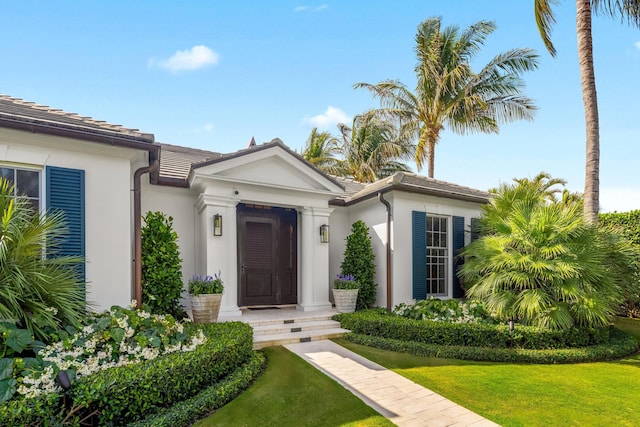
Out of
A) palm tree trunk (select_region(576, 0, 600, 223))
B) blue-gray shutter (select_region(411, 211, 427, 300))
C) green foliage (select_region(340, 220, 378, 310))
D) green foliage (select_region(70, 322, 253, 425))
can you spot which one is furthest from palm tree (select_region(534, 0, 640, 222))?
green foliage (select_region(70, 322, 253, 425))

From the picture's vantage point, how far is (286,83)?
39.7ft

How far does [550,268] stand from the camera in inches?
291

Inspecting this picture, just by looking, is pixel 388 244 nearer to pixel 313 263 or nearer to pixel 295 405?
pixel 313 263

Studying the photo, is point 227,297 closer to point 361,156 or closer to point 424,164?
point 424,164

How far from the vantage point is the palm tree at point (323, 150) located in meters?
24.9

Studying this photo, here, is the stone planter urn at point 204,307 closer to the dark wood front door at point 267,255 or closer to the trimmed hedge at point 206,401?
the trimmed hedge at point 206,401

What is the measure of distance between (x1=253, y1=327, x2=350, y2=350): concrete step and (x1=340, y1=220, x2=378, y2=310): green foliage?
178 centimetres

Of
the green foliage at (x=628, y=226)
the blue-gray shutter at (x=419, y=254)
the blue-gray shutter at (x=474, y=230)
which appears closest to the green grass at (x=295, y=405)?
the blue-gray shutter at (x=419, y=254)

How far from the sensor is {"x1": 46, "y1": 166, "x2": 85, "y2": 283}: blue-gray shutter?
19.4 feet

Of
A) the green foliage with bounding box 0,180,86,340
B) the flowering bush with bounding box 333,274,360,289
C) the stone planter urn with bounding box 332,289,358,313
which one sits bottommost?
the stone planter urn with bounding box 332,289,358,313

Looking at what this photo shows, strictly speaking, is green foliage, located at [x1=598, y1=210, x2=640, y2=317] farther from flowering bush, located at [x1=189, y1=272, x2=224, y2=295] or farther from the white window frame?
flowering bush, located at [x1=189, y1=272, x2=224, y2=295]

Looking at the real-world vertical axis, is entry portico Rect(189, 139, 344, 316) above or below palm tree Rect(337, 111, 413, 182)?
below

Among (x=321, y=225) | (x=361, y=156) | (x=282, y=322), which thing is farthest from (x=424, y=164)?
(x=282, y=322)

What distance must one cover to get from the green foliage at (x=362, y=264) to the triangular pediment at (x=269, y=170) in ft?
4.67
